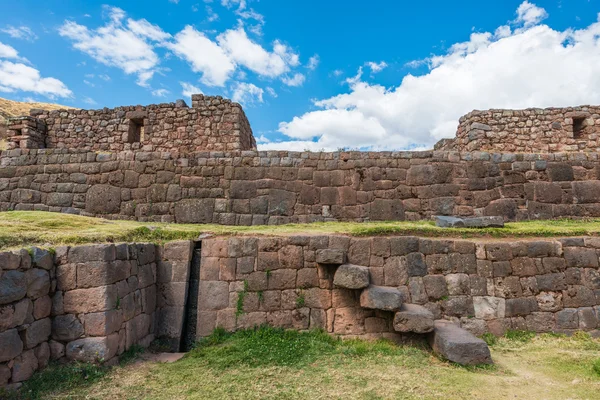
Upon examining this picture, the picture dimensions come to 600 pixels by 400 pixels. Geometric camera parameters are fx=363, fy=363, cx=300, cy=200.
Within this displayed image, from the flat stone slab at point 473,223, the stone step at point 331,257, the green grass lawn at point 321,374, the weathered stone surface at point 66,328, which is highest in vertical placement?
the flat stone slab at point 473,223

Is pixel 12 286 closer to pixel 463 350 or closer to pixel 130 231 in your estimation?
pixel 130 231

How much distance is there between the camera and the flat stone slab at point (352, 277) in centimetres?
664

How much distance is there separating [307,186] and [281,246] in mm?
3707

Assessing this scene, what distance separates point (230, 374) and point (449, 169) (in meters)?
8.53

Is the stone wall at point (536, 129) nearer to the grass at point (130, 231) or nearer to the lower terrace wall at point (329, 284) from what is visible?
the grass at point (130, 231)

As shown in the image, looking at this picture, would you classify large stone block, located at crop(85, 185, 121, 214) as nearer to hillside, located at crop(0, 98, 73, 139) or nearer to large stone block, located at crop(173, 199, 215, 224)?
large stone block, located at crop(173, 199, 215, 224)

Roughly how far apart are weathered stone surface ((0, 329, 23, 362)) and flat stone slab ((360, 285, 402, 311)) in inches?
199

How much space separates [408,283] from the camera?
288 inches

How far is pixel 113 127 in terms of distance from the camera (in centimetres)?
1359

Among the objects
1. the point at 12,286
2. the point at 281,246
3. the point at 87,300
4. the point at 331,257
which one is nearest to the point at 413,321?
the point at 331,257

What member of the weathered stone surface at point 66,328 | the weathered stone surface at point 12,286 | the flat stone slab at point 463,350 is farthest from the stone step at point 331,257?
the weathered stone surface at point 12,286

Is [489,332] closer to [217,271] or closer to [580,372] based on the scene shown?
[580,372]

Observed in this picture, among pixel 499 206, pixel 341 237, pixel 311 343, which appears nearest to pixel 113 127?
pixel 341 237

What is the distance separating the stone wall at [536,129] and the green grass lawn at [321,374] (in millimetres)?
8324
